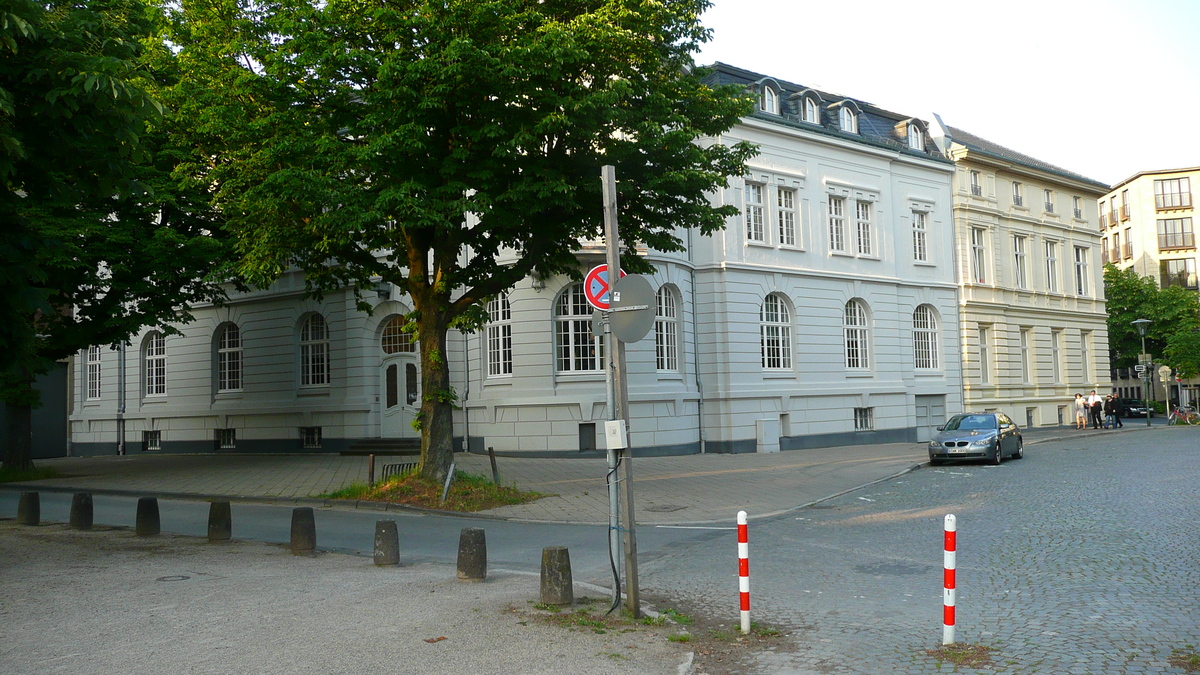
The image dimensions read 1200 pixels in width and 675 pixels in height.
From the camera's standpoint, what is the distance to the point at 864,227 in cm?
3366

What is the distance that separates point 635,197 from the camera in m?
16.2

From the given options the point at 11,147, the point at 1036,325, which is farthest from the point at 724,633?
the point at 1036,325

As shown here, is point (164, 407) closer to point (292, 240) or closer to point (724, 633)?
point (292, 240)

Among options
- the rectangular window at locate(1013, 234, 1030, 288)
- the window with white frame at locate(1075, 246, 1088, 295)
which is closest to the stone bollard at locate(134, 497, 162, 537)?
the rectangular window at locate(1013, 234, 1030, 288)

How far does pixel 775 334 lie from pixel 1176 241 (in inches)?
2491

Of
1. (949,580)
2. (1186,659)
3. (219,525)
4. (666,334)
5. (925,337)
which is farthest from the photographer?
(925,337)

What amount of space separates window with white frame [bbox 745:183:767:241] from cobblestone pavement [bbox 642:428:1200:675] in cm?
1414

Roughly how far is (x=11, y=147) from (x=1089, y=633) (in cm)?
908

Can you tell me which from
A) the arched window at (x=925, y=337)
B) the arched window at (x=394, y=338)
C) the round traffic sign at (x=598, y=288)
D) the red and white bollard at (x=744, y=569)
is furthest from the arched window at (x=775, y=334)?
the red and white bollard at (x=744, y=569)

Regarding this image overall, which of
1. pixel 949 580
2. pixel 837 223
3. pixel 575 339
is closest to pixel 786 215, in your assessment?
pixel 837 223

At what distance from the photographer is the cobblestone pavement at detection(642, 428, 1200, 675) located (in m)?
6.68

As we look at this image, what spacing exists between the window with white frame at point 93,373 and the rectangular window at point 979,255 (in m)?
35.0

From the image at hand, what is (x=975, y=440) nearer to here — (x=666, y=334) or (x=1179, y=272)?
(x=666, y=334)

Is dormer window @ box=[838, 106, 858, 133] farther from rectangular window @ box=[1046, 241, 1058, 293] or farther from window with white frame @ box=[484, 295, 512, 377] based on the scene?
rectangular window @ box=[1046, 241, 1058, 293]
